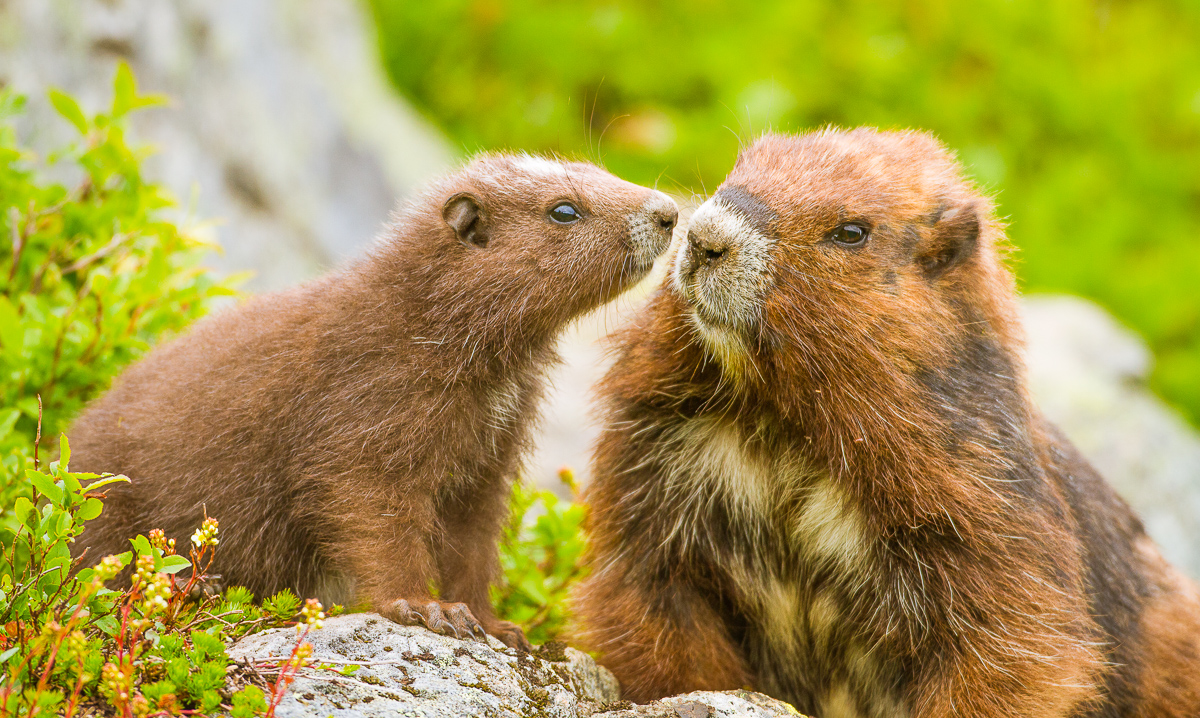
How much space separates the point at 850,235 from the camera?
440 cm

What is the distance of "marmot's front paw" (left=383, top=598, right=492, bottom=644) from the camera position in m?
4.05

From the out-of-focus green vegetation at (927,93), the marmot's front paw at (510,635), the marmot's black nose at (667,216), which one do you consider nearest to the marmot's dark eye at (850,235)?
the marmot's black nose at (667,216)

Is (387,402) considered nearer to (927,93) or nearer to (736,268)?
(736,268)

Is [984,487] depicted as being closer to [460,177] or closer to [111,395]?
[460,177]

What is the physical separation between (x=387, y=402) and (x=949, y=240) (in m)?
2.28

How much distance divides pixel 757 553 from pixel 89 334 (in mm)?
3100

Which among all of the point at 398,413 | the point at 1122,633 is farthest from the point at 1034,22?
the point at 398,413

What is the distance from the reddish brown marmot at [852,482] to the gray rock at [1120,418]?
441 centimetres

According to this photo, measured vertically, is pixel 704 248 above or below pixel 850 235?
below

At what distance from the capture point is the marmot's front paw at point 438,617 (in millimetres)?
4047

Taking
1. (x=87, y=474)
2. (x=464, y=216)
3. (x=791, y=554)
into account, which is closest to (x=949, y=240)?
(x=791, y=554)

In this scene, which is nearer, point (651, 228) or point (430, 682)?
point (430, 682)

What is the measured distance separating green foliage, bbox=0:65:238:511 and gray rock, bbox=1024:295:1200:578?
Answer: 6.26 meters

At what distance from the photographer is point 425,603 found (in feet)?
13.7
